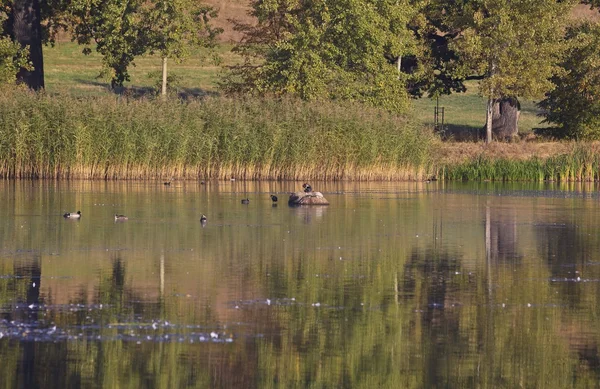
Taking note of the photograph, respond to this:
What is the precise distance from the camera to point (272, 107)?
44.0 metres

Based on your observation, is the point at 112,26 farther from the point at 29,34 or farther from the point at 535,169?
the point at 535,169

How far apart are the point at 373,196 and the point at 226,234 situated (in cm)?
1241

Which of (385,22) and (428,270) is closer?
(428,270)

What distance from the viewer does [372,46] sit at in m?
53.6

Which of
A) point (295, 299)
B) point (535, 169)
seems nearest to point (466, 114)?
point (535, 169)

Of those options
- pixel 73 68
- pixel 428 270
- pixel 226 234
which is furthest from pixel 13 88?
pixel 73 68

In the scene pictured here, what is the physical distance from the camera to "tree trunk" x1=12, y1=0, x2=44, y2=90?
2046 inches

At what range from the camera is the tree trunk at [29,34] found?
52.0 m

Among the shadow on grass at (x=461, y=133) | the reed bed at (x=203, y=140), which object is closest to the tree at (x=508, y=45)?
the shadow on grass at (x=461, y=133)

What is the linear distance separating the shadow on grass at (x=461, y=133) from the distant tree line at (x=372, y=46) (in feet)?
4.06

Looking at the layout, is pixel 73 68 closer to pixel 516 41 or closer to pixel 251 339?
pixel 516 41

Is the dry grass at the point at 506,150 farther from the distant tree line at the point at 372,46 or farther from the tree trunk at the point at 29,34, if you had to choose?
the tree trunk at the point at 29,34

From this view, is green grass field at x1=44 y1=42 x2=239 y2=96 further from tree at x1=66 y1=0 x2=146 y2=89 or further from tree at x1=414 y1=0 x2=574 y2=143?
tree at x1=414 y1=0 x2=574 y2=143

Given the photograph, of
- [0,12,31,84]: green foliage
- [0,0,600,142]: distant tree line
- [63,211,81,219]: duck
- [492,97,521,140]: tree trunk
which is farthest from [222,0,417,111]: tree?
[63,211,81,219]: duck
